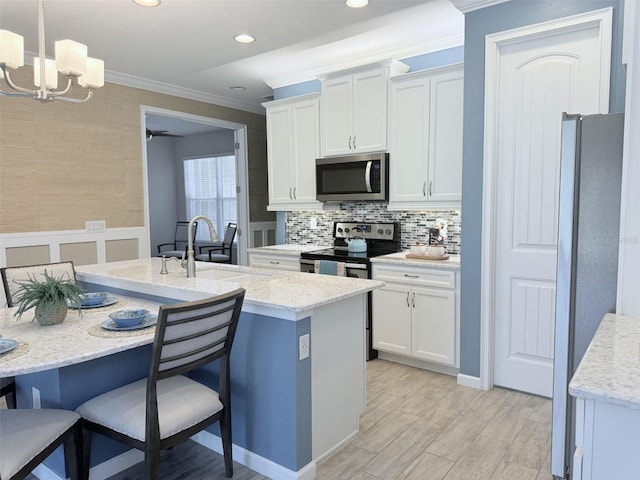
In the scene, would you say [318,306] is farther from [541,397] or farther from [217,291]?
[541,397]

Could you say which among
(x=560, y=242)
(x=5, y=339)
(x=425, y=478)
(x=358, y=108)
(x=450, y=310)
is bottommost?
(x=425, y=478)

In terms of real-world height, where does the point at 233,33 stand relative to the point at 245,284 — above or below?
above

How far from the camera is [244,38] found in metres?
3.55

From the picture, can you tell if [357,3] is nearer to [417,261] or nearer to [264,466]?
[417,261]

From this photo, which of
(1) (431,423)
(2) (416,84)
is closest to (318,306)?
(1) (431,423)

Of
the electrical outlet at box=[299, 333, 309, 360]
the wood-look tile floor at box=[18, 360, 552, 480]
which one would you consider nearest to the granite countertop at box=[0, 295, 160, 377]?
the electrical outlet at box=[299, 333, 309, 360]

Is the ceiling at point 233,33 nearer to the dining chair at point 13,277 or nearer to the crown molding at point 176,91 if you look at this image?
the crown molding at point 176,91

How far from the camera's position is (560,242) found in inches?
72.9

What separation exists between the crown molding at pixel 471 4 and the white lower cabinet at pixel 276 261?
2507 mm

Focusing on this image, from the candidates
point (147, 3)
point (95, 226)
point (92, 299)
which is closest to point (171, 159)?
point (95, 226)

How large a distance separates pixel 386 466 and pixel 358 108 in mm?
2994

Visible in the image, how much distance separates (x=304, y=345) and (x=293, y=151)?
120 inches

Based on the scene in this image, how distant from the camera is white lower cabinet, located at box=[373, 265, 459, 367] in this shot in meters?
3.35

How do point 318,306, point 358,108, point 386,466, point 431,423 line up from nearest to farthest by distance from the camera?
point 318,306
point 386,466
point 431,423
point 358,108
